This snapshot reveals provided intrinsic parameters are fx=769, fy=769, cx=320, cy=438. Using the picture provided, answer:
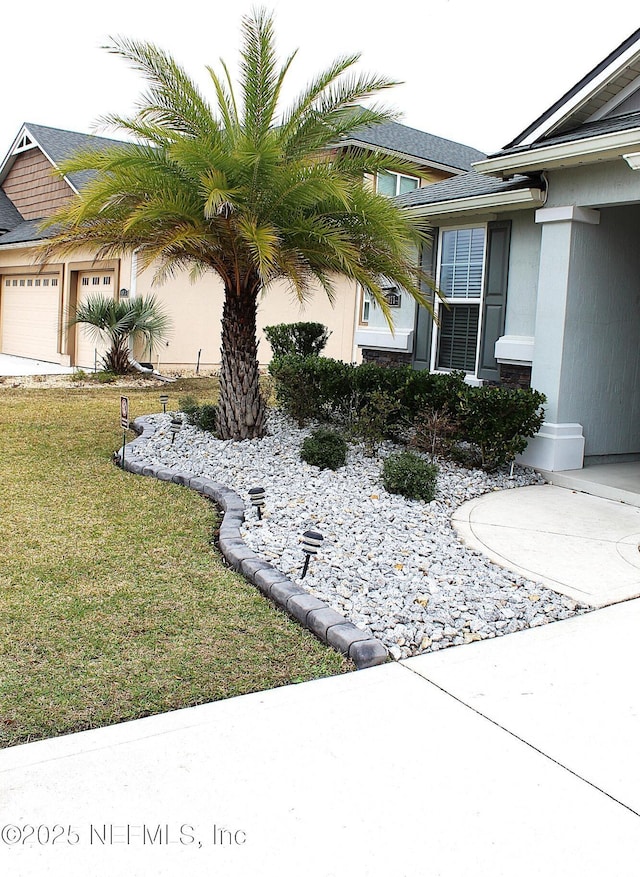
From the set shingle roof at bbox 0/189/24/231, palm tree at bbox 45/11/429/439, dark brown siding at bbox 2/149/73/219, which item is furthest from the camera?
shingle roof at bbox 0/189/24/231

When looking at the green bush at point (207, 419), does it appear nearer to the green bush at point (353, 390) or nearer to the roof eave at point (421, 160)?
the green bush at point (353, 390)

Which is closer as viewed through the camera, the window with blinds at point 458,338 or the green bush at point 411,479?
the green bush at point 411,479

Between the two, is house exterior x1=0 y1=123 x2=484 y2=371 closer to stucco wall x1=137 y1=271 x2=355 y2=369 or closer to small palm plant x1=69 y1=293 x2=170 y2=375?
stucco wall x1=137 y1=271 x2=355 y2=369

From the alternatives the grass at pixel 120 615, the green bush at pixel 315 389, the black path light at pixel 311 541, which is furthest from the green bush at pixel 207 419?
the black path light at pixel 311 541

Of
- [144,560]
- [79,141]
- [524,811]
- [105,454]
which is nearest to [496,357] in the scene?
[105,454]

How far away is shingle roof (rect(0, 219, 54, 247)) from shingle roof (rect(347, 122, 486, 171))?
884cm

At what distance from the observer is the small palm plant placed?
1683 centimetres

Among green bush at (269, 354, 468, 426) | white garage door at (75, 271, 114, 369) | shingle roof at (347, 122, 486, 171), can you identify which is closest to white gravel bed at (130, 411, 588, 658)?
green bush at (269, 354, 468, 426)

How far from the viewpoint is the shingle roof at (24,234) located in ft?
66.7

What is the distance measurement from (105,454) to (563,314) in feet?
17.8

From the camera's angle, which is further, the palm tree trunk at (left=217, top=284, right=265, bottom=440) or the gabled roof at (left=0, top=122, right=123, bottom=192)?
the gabled roof at (left=0, top=122, right=123, bottom=192)

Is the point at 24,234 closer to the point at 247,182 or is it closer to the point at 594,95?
the point at 247,182

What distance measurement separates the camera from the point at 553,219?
8367 millimetres

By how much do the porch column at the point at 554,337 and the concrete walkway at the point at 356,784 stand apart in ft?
15.3
